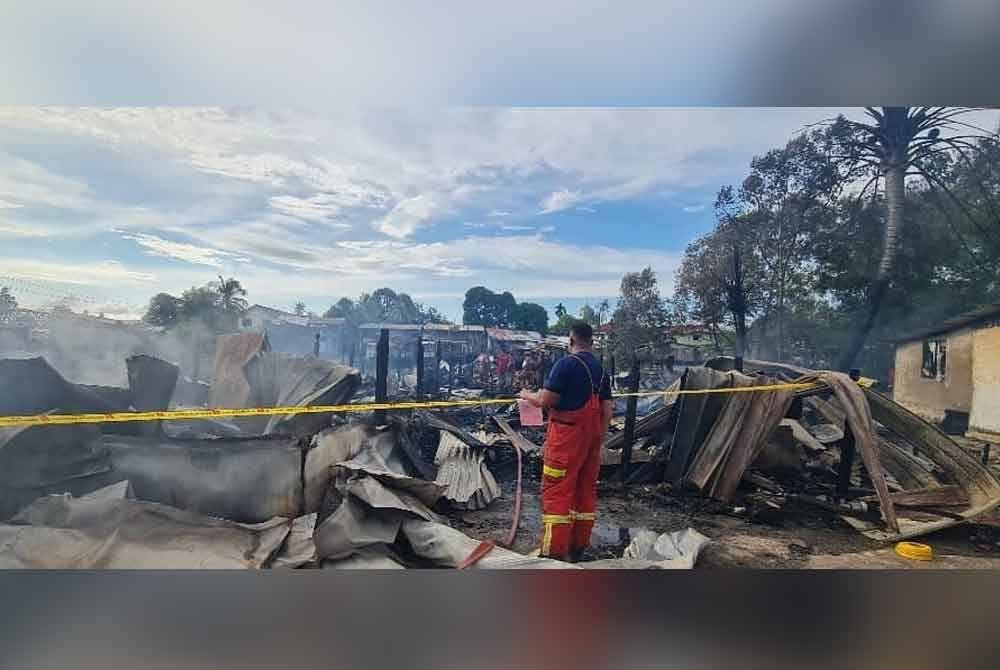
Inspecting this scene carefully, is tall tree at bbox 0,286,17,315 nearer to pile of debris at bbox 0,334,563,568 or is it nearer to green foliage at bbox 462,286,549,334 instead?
pile of debris at bbox 0,334,563,568

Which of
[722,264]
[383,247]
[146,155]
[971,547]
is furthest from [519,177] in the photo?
[971,547]

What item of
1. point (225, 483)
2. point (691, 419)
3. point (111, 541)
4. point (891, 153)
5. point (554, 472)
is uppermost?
point (891, 153)

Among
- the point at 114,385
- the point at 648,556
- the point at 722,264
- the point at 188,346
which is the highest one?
the point at 722,264

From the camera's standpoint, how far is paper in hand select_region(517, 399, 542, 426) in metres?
2.85

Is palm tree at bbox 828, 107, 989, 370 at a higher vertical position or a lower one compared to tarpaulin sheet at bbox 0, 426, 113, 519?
higher

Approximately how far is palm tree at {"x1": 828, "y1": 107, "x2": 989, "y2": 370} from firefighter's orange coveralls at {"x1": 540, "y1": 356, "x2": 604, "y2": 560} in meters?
1.47

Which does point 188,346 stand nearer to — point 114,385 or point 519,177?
point 114,385

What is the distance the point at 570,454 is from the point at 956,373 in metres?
2.20

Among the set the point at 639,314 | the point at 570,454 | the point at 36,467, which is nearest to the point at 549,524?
the point at 570,454

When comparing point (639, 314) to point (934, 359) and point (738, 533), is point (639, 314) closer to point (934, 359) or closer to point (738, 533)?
point (738, 533)

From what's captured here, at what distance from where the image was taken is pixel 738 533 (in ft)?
9.38

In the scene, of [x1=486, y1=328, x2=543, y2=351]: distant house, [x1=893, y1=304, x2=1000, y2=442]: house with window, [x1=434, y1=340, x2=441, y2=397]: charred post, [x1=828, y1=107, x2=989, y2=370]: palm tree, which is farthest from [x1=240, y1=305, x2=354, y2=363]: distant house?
[x1=893, y1=304, x2=1000, y2=442]: house with window

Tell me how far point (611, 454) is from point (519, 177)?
1.58 meters

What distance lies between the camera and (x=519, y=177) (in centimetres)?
277
